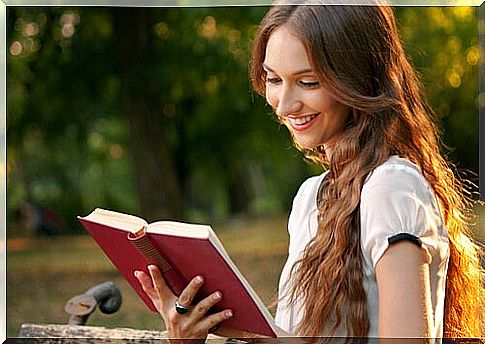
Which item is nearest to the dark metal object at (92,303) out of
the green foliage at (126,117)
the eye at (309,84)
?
the green foliage at (126,117)

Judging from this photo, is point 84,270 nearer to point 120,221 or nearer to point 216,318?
point 120,221

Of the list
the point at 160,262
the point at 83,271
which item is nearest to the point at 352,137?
the point at 160,262

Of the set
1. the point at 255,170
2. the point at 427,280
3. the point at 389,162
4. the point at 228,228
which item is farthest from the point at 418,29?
the point at 427,280

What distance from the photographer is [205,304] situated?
2.22 metres

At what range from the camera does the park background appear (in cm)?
328

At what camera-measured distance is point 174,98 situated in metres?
3.37

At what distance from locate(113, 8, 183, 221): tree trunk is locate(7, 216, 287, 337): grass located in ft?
0.77

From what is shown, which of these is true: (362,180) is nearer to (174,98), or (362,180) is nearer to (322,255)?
(322,255)

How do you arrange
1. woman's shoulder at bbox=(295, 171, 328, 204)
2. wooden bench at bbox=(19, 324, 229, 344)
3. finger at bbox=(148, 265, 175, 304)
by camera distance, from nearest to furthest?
finger at bbox=(148, 265, 175, 304)
woman's shoulder at bbox=(295, 171, 328, 204)
wooden bench at bbox=(19, 324, 229, 344)

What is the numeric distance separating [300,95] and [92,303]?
4.06ft

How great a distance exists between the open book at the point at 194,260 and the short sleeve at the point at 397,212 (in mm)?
319

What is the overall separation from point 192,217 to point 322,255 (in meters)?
1.13

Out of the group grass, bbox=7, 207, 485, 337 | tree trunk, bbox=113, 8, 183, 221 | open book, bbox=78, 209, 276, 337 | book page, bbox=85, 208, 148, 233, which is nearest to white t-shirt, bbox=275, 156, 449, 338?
open book, bbox=78, 209, 276, 337

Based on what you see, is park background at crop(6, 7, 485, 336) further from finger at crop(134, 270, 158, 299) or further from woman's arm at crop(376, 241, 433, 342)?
woman's arm at crop(376, 241, 433, 342)
